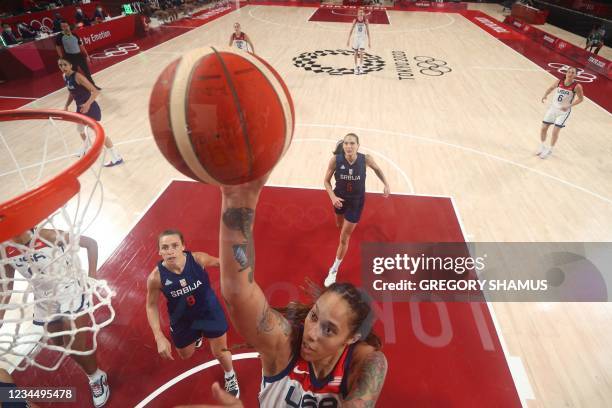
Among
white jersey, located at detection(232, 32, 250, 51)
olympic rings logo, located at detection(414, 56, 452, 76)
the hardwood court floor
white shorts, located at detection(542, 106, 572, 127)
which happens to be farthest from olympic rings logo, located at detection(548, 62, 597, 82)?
white jersey, located at detection(232, 32, 250, 51)

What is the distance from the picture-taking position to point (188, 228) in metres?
4.71

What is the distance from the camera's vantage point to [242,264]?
3.80 ft

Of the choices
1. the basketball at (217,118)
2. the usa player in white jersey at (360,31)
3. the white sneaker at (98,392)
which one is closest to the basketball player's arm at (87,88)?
the white sneaker at (98,392)

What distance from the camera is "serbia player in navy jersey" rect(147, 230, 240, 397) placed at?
2607 mm

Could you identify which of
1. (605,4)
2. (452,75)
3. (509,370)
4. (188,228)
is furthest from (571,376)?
(605,4)

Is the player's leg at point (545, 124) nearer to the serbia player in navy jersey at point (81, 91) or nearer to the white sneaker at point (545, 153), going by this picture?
the white sneaker at point (545, 153)

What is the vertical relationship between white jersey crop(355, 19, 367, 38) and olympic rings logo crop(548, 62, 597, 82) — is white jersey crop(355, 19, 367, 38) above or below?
above

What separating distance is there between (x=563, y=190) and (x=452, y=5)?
22.5 m

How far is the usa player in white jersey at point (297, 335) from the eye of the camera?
1.16m

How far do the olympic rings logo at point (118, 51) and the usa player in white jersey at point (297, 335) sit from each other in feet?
43.2

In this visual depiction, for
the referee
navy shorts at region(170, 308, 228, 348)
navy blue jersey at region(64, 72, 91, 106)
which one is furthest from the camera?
the referee

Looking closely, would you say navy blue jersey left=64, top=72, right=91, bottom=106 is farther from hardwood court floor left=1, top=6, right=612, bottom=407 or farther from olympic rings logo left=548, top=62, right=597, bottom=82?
olympic rings logo left=548, top=62, right=597, bottom=82

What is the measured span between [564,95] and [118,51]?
1312 centimetres

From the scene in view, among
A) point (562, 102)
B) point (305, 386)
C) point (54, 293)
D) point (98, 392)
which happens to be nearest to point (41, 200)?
point (54, 293)
